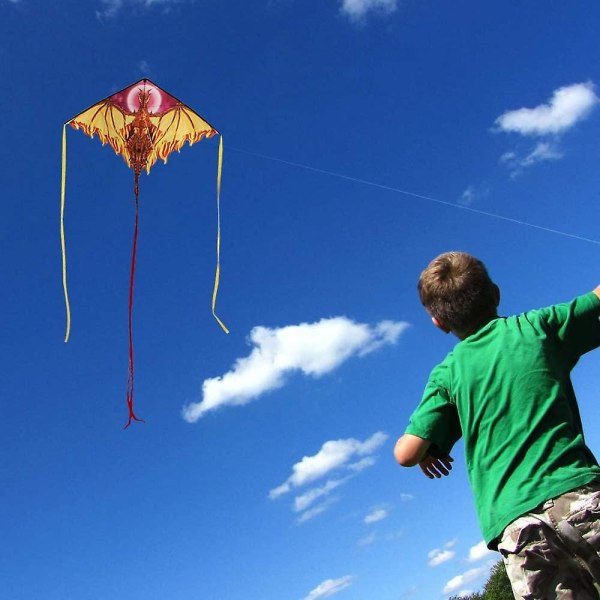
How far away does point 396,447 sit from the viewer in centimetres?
308

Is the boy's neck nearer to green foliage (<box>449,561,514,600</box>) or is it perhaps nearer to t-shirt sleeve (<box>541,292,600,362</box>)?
t-shirt sleeve (<box>541,292,600,362</box>)

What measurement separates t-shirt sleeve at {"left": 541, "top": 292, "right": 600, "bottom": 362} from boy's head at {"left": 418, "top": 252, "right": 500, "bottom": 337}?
0.91 feet

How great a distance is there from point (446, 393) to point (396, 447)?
0.32m

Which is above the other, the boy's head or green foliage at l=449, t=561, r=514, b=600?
green foliage at l=449, t=561, r=514, b=600

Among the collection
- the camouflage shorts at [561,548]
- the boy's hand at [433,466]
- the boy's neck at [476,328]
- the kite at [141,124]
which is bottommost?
the camouflage shorts at [561,548]

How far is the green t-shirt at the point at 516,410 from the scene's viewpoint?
2812 mm

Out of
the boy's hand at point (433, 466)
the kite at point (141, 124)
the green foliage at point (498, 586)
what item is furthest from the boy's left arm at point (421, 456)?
the green foliage at point (498, 586)

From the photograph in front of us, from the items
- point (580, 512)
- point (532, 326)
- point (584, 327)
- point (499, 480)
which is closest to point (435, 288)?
point (532, 326)

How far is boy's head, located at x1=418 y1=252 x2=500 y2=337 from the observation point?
10.1 feet

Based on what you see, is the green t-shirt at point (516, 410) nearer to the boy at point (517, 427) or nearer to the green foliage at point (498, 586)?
the boy at point (517, 427)

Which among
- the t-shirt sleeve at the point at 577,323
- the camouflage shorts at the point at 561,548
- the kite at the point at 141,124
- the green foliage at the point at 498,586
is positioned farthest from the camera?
the green foliage at the point at 498,586

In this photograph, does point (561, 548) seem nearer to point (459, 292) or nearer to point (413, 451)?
point (413, 451)

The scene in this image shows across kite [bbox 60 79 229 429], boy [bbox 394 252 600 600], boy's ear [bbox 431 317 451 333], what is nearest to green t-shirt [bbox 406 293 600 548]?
boy [bbox 394 252 600 600]

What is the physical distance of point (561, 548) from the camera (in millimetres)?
2697
